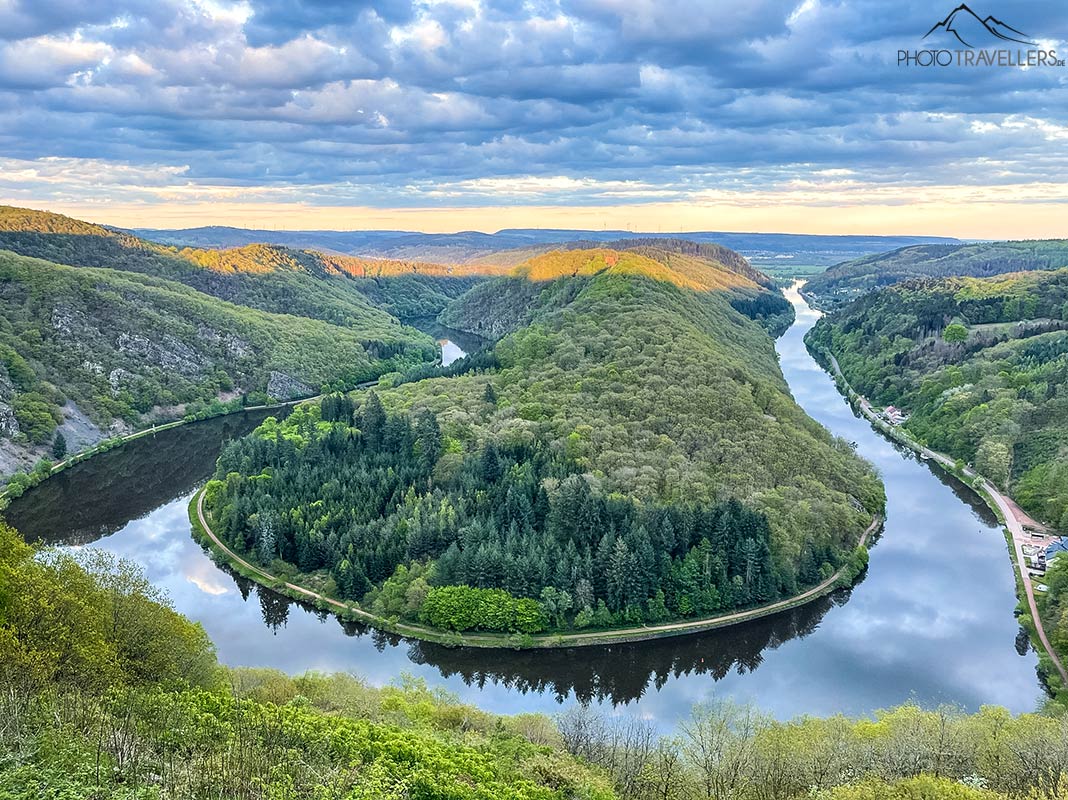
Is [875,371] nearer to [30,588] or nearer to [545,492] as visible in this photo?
[545,492]

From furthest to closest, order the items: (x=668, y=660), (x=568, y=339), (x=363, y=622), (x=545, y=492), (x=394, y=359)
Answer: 1. (x=394, y=359)
2. (x=568, y=339)
3. (x=545, y=492)
4. (x=363, y=622)
5. (x=668, y=660)

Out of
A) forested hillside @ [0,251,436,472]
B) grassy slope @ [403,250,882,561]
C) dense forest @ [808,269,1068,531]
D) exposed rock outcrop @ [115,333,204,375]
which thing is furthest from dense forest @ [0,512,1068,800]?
exposed rock outcrop @ [115,333,204,375]

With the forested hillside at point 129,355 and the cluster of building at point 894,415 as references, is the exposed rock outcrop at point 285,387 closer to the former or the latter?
the forested hillside at point 129,355

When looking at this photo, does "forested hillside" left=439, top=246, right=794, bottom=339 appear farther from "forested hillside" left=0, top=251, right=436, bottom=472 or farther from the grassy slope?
"forested hillside" left=0, top=251, right=436, bottom=472

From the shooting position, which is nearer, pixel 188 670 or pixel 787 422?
pixel 188 670

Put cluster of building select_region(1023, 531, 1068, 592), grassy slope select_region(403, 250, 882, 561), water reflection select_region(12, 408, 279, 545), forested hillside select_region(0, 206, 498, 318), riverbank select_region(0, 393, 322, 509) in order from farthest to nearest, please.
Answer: forested hillside select_region(0, 206, 498, 318), riverbank select_region(0, 393, 322, 509), water reflection select_region(12, 408, 279, 545), grassy slope select_region(403, 250, 882, 561), cluster of building select_region(1023, 531, 1068, 592)

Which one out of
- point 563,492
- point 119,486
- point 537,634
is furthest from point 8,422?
point 537,634

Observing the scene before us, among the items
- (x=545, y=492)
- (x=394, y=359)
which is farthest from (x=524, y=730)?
(x=394, y=359)
